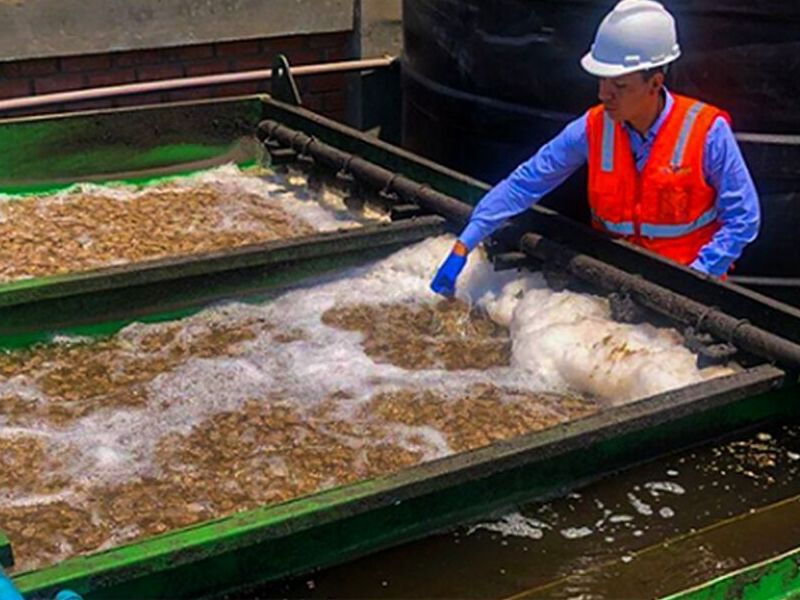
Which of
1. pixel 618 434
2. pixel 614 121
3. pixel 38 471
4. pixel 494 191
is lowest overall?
pixel 38 471

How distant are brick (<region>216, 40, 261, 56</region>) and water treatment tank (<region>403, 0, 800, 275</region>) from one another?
5.37 ft

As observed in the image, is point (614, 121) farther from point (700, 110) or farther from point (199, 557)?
point (199, 557)

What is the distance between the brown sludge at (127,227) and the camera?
4.92 m

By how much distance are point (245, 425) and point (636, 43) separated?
70.9 inches

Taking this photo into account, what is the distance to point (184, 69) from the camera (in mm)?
7082

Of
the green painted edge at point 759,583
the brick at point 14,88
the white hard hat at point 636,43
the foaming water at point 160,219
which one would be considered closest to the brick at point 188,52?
the brick at point 14,88

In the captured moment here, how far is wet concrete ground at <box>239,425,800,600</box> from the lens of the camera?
8.66 ft

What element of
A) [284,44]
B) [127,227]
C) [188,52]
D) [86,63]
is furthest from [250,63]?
[127,227]

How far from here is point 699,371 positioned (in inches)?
136

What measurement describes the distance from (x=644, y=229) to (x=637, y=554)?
5.25 ft

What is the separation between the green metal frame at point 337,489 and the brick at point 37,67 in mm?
2997

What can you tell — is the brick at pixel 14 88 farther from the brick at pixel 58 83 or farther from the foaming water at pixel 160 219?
the foaming water at pixel 160 219

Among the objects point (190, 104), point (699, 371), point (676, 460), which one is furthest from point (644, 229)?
point (190, 104)

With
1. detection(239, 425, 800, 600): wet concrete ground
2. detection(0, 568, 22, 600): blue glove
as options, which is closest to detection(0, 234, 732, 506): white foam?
detection(239, 425, 800, 600): wet concrete ground
